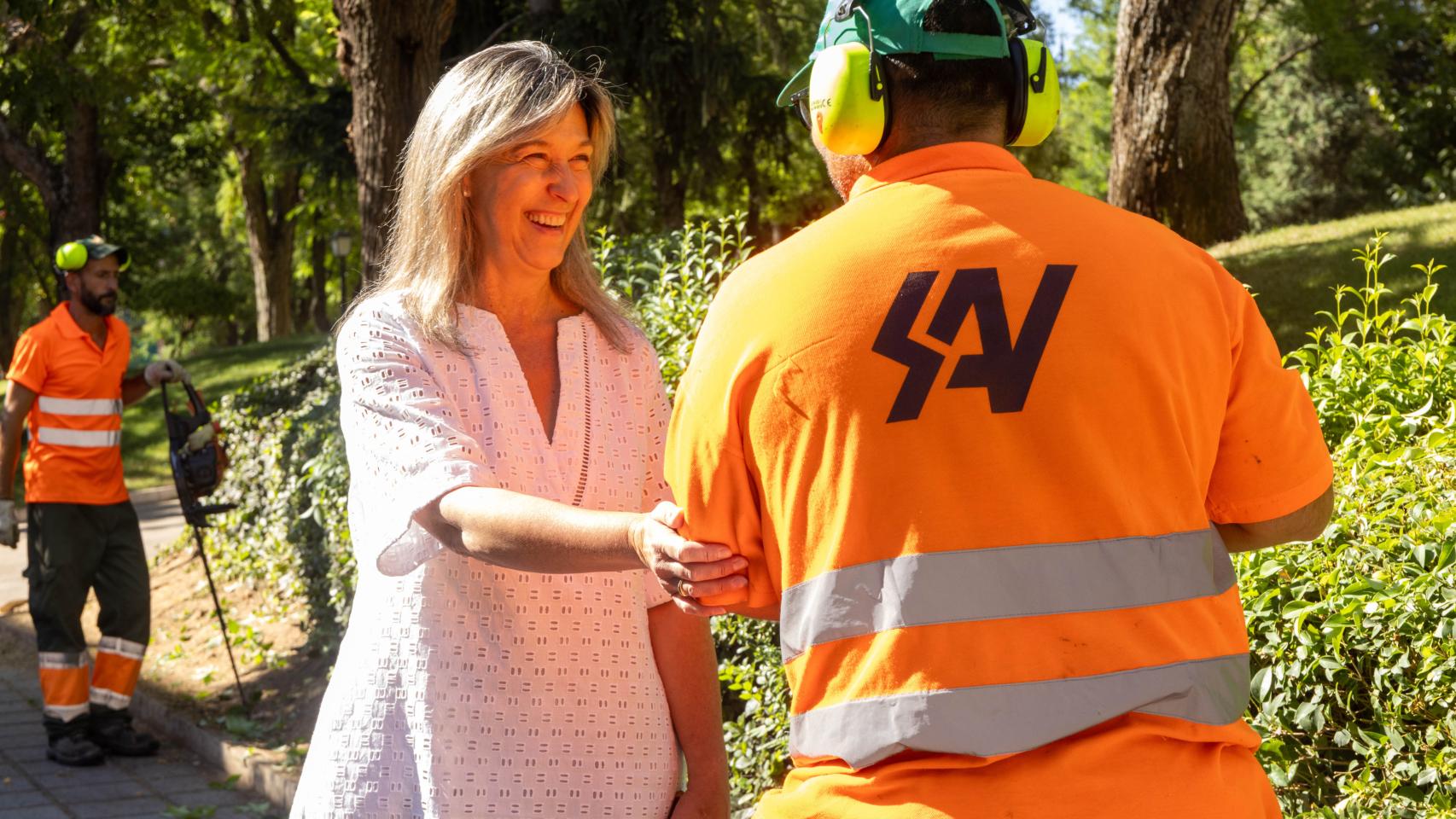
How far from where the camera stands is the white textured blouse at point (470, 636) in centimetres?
246

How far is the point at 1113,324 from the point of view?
6.00ft

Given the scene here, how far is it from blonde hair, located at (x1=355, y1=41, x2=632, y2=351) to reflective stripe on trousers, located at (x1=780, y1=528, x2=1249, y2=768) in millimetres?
1085

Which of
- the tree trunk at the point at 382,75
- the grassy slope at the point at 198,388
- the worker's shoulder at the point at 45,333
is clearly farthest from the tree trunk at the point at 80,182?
the worker's shoulder at the point at 45,333

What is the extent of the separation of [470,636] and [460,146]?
0.87 metres

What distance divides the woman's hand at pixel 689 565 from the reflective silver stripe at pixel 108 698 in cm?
645

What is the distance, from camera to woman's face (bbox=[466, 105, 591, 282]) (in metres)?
2.71

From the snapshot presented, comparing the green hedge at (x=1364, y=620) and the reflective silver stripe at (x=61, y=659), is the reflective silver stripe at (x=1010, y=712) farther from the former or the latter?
the reflective silver stripe at (x=61, y=659)

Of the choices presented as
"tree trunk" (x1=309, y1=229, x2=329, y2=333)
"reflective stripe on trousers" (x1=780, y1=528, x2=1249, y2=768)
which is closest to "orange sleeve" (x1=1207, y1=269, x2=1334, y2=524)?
"reflective stripe on trousers" (x1=780, y1=528, x2=1249, y2=768)

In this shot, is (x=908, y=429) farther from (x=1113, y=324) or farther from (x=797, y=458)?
(x=1113, y=324)

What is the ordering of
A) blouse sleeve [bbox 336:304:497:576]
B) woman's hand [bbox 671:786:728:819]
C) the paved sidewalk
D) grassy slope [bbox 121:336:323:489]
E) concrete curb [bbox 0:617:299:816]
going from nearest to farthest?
blouse sleeve [bbox 336:304:497:576] < woman's hand [bbox 671:786:728:819] < the paved sidewalk < concrete curb [bbox 0:617:299:816] < grassy slope [bbox 121:336:323:489]

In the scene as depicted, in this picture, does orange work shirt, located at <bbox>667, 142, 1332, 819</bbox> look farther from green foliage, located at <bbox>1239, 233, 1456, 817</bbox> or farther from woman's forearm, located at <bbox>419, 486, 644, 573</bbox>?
green foliage, located at <bbox>1239, 233, 1456, 817</bbox>

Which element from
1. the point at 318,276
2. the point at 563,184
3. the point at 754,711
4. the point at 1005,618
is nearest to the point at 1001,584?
the point at 1005,618

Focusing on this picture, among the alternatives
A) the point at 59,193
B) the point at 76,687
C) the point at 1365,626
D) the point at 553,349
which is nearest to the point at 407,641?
the point at 553,349

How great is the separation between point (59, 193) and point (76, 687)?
1943 cm
